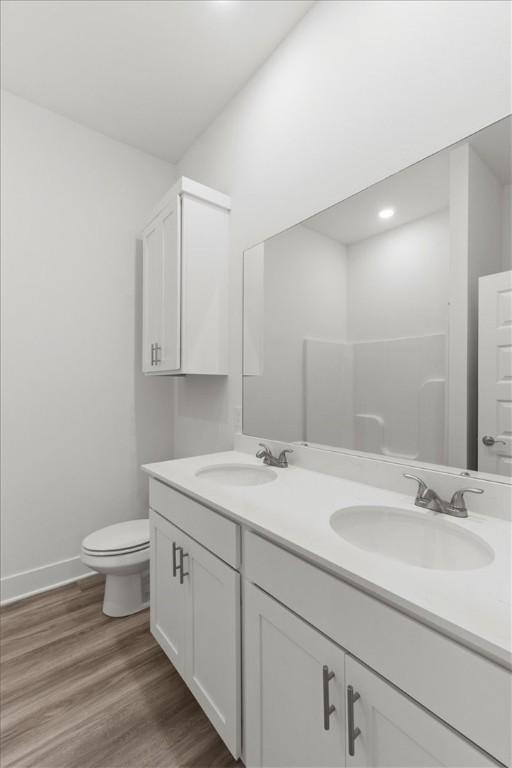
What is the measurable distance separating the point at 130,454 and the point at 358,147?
2182mm

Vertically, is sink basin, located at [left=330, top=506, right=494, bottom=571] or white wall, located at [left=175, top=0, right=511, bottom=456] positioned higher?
Result: white wall, located at [left=175, top=0, right=511, bottom=456]

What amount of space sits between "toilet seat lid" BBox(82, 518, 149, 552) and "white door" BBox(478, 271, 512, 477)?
163cm

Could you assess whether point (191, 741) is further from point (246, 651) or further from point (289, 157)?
point (289, 157)

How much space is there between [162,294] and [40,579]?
182 centimetres

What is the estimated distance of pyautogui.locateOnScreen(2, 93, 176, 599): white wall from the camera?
202 centimetres

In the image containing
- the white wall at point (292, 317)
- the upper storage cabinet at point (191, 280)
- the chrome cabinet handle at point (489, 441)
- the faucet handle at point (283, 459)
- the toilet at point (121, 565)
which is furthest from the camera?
the upper storage cabinet at point (191, 280)

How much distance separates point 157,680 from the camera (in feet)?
4.73

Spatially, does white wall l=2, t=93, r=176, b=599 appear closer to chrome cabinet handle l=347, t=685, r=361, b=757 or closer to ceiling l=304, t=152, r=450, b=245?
ceiling l=304, t=152, r=450, b=245

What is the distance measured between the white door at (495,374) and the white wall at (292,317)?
491 mm

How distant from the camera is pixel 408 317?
3.85 feet

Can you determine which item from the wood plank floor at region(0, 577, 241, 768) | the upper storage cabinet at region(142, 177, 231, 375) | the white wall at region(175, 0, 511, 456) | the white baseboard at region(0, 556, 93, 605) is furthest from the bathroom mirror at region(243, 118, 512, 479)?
Answer: the white baseboard at region(0, 556, 93, 605)

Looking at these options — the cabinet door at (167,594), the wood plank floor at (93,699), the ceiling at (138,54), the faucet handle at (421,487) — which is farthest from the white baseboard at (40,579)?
the ceiling at (138,54)

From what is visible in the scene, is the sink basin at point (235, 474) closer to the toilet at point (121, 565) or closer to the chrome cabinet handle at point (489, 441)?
the toilet at point (121, 565)

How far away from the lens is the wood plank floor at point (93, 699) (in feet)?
3.77
